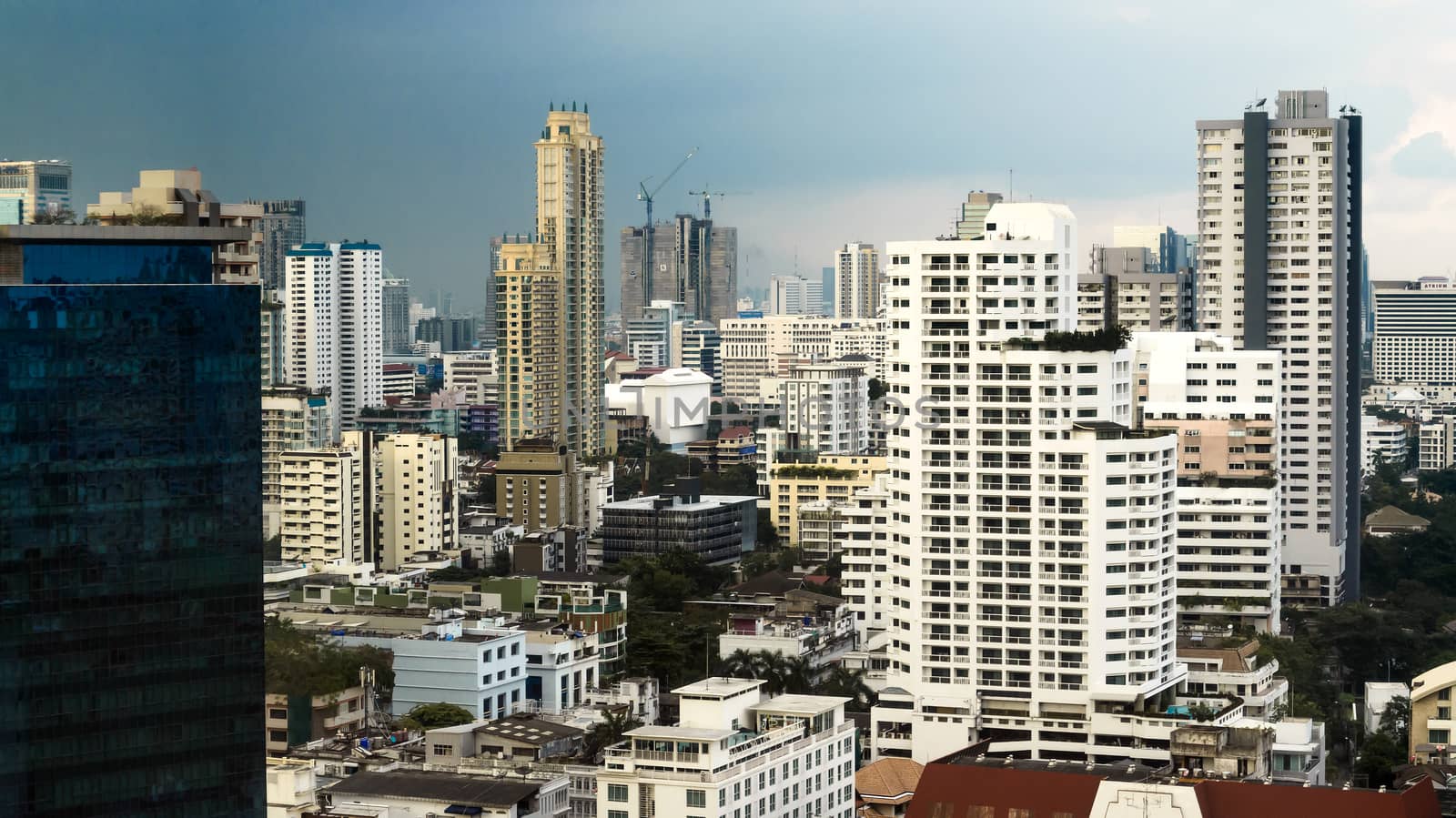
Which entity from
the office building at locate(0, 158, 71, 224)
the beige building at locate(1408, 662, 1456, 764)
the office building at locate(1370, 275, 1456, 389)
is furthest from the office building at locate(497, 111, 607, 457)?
the office building at locate(1370, 275, 1456, 389)

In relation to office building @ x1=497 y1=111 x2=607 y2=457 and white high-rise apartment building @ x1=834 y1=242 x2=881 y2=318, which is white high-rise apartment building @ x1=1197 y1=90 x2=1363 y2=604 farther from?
white high-rise apartment building @ x1=834 y1=242 x2=881 y2=318

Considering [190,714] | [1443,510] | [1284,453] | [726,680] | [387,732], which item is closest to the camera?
[190,714]

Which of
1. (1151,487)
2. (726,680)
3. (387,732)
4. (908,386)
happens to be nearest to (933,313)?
(908,386)

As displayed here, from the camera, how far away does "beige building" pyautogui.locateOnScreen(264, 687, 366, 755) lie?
98.5ft

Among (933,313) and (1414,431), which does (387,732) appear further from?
(1414,431)

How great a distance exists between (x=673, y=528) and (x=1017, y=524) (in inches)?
918

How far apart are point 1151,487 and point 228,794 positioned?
1343cm

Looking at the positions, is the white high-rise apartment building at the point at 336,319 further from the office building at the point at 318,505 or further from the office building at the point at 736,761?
the office building at the point at 736,761

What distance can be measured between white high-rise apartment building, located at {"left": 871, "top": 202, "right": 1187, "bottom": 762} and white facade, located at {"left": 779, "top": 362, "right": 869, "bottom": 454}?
33.4 m

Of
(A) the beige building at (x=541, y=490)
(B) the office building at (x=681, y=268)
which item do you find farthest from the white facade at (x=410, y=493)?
(B) the office building at (x=681, y=268)

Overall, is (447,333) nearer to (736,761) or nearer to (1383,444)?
(1383,444)

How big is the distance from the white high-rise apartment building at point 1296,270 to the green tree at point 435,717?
2164 centimetres

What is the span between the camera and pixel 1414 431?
79.1 meters

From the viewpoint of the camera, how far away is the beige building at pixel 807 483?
54375 mm
